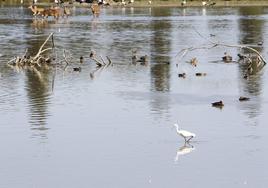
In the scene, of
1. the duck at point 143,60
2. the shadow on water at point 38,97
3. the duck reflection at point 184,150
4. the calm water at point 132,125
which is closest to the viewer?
the calm water at point 132,125

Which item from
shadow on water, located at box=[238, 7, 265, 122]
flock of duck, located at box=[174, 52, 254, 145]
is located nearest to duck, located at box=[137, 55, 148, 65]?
flock of duck, located at box=[174, 52, 254, 145]

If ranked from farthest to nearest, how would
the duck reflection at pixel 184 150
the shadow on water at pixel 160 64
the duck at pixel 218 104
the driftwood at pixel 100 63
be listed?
the driftwood at pixel 100 63
the shadow on water at pixel 160 64
the duck at pixel 218 104
the duck reflection at pixel 184 150

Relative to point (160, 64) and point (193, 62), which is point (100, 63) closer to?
point (160, 64)

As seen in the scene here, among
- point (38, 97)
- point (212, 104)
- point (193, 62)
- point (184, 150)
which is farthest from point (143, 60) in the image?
point (184, 150)

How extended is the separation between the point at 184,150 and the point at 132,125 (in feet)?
13.3

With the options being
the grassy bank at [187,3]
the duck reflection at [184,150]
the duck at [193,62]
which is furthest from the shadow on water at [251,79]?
the grassy bank at [187,3]

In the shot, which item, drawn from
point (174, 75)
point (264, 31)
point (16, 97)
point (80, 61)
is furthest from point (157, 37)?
point (16, 97)

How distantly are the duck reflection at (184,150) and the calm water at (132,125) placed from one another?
5cm

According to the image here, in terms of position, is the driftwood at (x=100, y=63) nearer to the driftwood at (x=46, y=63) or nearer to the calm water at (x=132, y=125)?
the driftwood at (x=46, y=63)

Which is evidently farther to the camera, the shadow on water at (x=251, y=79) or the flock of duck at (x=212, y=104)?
the shadow on water at (x=251, y=79)

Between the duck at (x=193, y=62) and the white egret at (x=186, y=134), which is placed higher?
the white egret at (x=186, y=134)

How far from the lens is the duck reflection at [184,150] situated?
76.2 ft

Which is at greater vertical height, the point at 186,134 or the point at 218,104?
the point at 186,134

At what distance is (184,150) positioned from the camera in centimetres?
2391
